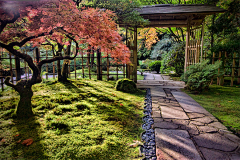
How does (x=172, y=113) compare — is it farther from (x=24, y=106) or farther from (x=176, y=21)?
(x=176, y=21)

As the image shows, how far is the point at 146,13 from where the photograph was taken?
21.6 ft

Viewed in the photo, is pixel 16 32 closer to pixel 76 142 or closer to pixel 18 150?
pixel 18 150

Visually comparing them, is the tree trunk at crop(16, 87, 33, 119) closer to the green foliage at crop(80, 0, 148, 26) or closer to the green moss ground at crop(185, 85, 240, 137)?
the green foliage at crop(80, 0, 148, 26)

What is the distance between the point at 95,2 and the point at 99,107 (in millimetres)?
3639

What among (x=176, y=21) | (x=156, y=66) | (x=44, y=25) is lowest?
(x=156, y=66)

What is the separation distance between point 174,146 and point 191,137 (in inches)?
18.8

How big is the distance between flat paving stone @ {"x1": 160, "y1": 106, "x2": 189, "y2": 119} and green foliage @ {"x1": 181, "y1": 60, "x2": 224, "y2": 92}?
2321 millimetres

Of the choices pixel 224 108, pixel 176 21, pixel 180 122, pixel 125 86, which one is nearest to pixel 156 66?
pixel 176 21

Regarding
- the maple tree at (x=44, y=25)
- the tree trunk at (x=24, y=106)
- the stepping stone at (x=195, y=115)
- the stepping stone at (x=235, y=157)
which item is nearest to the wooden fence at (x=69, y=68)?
the maple tree at (x=44, y=25)

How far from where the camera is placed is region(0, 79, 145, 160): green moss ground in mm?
1988

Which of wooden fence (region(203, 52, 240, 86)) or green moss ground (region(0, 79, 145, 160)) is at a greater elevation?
wooden fence (region(203, 52, 240, 86))

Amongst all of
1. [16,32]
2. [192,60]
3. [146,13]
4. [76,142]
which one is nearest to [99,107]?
[76,142]

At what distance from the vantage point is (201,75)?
18.4 ft

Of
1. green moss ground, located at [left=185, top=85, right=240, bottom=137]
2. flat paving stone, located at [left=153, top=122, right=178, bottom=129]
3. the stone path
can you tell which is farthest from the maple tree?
green moss ground, located at [left=185, top=85, right=240, bottom=137]
